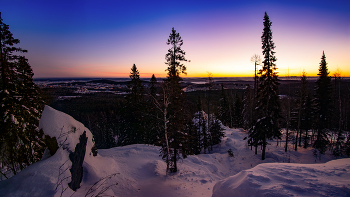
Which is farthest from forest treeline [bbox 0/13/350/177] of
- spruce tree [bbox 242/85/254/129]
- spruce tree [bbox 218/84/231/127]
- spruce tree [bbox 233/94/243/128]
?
spruce tree [bbox 233/94/243/128]

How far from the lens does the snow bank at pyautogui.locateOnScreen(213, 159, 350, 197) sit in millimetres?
3684

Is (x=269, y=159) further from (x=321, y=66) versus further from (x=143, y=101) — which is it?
(x=143, y=101)

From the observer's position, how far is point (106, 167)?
9.39m

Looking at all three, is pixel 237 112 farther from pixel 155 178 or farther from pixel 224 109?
pixel 155 178

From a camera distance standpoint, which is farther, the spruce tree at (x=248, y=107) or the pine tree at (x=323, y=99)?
the spruce tree at (x=248, y=107)

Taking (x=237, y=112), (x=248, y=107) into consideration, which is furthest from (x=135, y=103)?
(x=237, y=112)

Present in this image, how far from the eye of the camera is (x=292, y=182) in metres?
4.20

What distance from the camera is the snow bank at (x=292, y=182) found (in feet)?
12.1

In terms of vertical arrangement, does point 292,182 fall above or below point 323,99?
below

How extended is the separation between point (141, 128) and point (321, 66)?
95.5 ft

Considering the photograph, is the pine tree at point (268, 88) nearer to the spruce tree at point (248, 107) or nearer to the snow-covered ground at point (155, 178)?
the snow-covered ground at point (155, 178)

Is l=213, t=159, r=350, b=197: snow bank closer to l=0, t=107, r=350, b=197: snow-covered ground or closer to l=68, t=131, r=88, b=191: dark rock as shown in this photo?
l=0, t=107, r=350, b=197: snow-covered ground

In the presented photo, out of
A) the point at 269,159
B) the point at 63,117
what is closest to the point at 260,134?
the point at 269,159

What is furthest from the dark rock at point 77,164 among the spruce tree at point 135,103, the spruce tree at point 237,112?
the spruce tree at point 237,112
